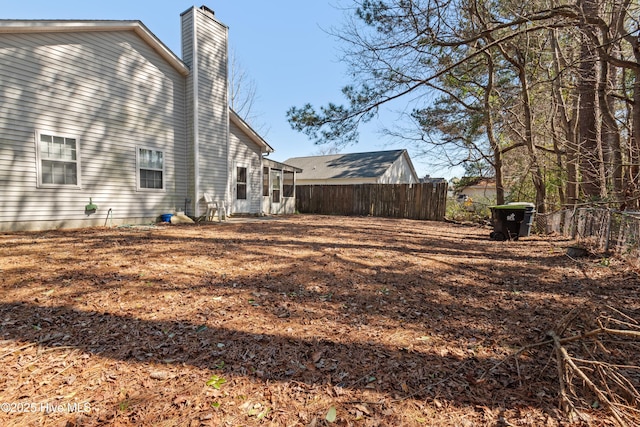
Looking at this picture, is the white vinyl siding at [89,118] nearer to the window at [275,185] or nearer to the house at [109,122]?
the house at [109,122]

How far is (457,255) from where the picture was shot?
5469 mm

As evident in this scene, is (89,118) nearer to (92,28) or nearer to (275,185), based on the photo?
(92,28)

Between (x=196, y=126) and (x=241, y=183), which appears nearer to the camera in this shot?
(x=196, y=126)

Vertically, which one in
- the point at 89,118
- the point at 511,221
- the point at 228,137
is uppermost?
the point at 228,137

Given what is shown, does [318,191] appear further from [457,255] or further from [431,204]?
[457,255]

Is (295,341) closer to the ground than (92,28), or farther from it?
closer to the ground

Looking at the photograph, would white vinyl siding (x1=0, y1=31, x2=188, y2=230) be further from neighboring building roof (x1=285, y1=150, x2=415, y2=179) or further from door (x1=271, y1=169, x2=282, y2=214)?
neighboring building roof (x1=285, y1=150, x2=415, y2=179)

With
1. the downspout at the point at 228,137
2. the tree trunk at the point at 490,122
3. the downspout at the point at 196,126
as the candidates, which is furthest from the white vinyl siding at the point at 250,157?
the tree trunk at the point at 490,122

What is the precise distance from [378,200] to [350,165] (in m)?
8.08

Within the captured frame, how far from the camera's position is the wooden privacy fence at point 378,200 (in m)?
13.7

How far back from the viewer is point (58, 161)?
6.73 metres

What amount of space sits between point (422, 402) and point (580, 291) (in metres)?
3.00

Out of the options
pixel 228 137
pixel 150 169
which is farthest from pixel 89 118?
pixel 228 137

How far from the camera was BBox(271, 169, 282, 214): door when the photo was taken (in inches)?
551
